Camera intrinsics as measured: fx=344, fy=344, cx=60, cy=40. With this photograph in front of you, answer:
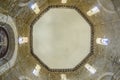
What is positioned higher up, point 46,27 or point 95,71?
point 46,27

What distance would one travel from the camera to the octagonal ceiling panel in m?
19.0

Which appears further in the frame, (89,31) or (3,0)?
(89,31)

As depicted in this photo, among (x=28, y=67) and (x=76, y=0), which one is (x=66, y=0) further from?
(x=28, y=67)

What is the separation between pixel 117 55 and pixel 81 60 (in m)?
2.67

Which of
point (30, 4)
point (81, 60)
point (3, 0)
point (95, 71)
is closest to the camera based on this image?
point (3, 0)

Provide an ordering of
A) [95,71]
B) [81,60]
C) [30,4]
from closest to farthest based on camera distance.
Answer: [30,4] → [95,71] → [81,60]

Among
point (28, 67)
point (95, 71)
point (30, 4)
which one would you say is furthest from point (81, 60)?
point (30, 4)

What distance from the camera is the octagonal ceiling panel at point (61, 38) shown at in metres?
19.0

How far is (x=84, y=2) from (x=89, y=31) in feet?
6.58

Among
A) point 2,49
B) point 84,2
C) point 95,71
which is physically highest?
point 84,2

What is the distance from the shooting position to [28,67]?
56.9 ft

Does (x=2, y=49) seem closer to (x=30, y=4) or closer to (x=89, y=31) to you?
(x=30, y=4)

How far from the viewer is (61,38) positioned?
66.2ft

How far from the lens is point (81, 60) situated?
19.2 m
